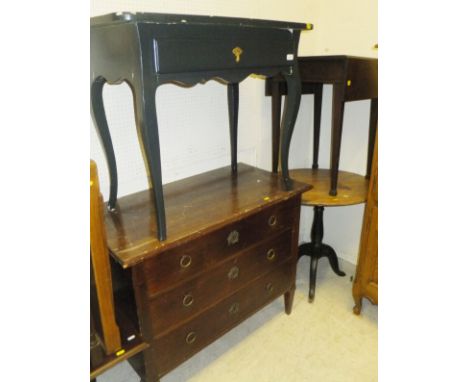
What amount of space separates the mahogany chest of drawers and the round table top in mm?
235

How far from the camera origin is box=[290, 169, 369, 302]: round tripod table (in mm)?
1921

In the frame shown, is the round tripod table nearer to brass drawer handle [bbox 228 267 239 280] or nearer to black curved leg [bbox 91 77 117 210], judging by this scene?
brass drawer handle [bbox 228 267 239 280]

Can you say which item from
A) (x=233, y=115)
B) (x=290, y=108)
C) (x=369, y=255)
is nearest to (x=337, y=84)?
(x=290, y=108)

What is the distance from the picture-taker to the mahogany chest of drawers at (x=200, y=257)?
50.8 inches

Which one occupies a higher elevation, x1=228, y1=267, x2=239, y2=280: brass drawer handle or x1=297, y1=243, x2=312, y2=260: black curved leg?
x1=228, y1=267, x2=239, y2=280: brass drawer handle

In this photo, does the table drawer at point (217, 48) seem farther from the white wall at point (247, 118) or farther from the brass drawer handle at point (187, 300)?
the brass drawer handle at point (187, 300)

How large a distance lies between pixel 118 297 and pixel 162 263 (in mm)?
293

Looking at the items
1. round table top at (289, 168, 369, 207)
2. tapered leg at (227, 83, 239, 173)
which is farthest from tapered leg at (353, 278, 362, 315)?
tapered leg at (227, 83, 239, 173)

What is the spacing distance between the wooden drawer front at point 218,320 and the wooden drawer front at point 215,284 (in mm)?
46
